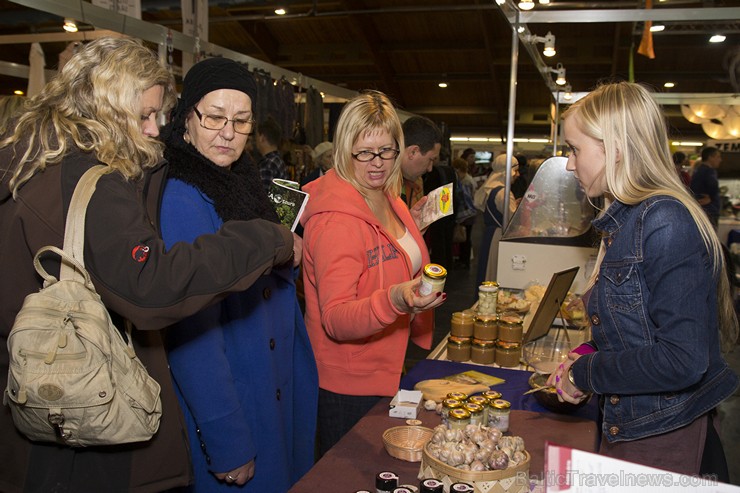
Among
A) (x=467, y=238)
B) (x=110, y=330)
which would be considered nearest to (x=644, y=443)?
(x=110, y=330)

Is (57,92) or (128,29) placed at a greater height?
(128,29)

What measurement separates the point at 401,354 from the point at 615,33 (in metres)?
14.2

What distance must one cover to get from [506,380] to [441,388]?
413 millimetres

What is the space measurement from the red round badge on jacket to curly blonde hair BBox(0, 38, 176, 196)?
0.62 feet

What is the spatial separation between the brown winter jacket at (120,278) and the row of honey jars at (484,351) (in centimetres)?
149

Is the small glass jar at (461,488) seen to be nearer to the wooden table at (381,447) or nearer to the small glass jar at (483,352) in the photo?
the wooden table at (381,447)

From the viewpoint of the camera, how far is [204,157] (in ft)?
5.55

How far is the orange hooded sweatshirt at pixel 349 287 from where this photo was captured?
199 cm

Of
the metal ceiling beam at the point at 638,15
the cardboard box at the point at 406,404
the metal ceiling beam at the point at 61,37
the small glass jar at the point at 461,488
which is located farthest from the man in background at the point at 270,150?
Answer: the small glass jar at the point at 461,488

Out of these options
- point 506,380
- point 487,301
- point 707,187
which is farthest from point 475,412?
point 707,187

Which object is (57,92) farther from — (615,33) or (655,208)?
Result: (615,33)

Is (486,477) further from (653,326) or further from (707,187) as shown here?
(707,187)

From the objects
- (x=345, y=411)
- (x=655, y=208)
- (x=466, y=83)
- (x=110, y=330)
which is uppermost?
(x=466, y=83)

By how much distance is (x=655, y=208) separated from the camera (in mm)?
1412
